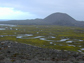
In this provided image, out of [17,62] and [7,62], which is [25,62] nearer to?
[17,62]

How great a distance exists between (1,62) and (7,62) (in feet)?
2.62

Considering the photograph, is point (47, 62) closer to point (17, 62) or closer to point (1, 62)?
point (17, 62)

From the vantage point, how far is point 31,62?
18375 mm

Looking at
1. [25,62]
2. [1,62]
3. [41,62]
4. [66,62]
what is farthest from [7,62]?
[66,62]

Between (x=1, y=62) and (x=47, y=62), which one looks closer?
(x=1, y=62)

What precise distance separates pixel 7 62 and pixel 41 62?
4824 millimetres

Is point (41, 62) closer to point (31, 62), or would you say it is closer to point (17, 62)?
point (31, 62)

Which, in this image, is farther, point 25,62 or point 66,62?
point 66,62

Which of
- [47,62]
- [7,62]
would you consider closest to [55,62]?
[47,62]

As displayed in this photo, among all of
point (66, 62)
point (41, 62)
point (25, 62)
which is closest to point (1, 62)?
point (25, 62)

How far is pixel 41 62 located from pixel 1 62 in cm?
561

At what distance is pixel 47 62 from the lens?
18.9 meters

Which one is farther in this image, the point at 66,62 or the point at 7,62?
the point at 66,62

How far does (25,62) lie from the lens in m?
18.1
